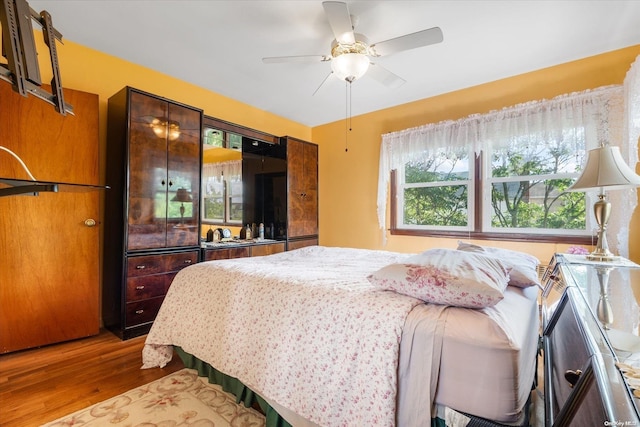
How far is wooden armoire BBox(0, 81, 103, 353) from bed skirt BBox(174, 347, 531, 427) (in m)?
1.28

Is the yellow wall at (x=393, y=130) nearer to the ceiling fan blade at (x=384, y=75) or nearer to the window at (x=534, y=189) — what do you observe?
the window at (x=534, y=189)

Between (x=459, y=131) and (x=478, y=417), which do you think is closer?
(x=478, y=417)

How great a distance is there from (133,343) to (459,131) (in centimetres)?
398

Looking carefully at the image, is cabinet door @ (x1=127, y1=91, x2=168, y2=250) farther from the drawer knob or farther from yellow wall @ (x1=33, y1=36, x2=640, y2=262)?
the drawer knob

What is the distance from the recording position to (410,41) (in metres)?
2.00

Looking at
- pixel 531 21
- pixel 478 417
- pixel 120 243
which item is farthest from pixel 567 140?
pixel 120 243

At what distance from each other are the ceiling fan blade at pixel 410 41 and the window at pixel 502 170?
168 centimetres

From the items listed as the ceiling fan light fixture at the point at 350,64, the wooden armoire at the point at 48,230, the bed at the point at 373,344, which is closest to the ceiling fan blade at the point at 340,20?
the ceiling fan light fixture at the point at 350,64

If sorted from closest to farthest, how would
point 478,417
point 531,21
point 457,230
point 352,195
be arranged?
point 478,417 < point 531,21 < point 457,230 < point 352,195

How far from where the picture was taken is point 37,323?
2363 mm

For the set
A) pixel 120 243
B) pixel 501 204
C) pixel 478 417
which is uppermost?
pixel 501 204

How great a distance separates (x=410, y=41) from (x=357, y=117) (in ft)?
8.09

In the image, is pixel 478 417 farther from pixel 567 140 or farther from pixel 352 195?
pixel 352 195

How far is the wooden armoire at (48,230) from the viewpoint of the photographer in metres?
2.26
